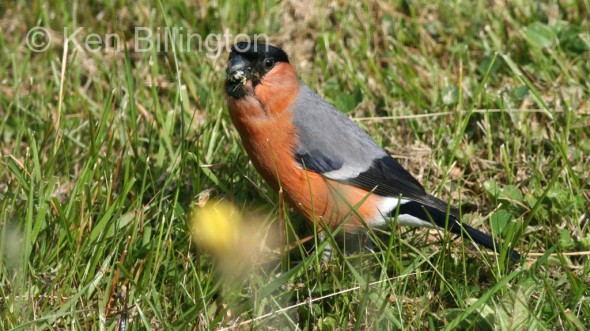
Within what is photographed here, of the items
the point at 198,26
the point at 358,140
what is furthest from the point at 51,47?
the point at 358,140

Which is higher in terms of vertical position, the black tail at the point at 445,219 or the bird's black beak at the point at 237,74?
the bird's black beak at the point at 237,74

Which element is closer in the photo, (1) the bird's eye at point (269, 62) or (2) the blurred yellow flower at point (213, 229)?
(2) the blurred yellow flower at point (213, 229)

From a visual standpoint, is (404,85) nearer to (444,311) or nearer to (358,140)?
(358,140)

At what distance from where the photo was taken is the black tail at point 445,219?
11.6 feet

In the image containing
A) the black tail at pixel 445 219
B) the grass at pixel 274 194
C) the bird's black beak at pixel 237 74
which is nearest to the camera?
the grass at pixel 274 194

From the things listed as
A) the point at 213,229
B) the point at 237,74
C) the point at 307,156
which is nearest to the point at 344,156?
the point at 307,156

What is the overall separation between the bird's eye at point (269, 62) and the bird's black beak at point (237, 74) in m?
0.09

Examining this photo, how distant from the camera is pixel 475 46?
5258mm

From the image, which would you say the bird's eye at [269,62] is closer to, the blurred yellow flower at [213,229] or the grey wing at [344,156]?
the grey wing at [344,156]

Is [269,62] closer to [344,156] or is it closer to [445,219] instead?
[344,156]

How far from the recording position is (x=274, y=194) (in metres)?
4.36

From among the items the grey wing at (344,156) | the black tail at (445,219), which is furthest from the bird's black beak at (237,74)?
the black tail at (445,219)

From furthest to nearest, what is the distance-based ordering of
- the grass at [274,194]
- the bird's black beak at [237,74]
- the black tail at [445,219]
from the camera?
1. the bird's black beak at [237,74]
2. the black tail at [445,219]
3. the grass at [274,194]

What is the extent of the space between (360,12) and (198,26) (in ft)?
3.60
